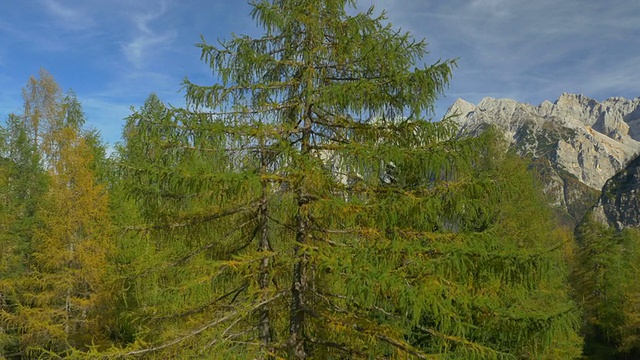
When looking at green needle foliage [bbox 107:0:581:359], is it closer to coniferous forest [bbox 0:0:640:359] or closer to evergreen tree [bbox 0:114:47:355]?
coniferous forest [bbox 0:0:640:359]

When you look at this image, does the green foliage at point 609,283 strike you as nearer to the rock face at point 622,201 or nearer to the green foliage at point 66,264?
the green foliage at point 66,264

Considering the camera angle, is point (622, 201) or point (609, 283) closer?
point (609, 283)

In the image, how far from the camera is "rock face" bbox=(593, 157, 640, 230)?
97625mm

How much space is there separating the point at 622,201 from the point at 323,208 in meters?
122

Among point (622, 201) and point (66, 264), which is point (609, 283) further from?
point (622, 201)

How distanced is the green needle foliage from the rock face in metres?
112

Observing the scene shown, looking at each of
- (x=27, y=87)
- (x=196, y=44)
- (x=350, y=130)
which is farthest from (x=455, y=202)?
(x=27, y=87)

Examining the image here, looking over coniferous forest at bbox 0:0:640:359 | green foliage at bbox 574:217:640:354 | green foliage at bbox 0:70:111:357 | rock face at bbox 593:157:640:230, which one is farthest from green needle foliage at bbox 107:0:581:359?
rock face at bbox 593:157:640:230

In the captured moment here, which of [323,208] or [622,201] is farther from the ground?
[622,201]

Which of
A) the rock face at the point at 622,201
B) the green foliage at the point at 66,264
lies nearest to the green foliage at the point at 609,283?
the green foliage at the point at 66,264

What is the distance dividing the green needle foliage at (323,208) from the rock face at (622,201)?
112m

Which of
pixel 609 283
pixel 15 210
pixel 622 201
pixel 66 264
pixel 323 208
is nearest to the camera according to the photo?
pixel 323 208

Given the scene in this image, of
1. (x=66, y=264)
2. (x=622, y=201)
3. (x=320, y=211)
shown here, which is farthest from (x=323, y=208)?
(x=622, y=201)

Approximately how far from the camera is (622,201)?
10119 cm
